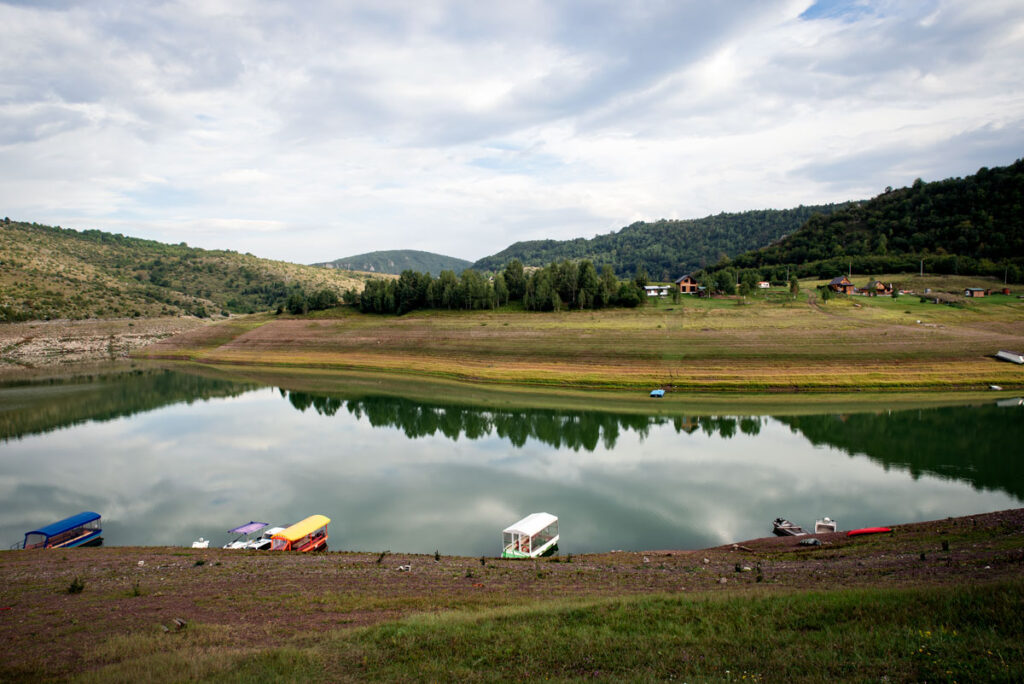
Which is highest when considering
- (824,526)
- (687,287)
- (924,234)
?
(924,234)

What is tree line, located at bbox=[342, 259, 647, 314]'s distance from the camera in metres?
73.5

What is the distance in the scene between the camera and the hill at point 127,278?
9200 cm

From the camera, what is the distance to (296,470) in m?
27.8

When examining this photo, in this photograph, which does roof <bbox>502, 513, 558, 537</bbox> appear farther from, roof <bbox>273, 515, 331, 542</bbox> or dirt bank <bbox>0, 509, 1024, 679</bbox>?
roof <bbox>273, 515, 331, 542</bbox>

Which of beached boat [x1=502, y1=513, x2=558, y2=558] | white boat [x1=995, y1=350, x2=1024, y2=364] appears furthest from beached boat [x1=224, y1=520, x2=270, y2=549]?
white boat [x1=995, y1=350, x2=1024, y2=364]

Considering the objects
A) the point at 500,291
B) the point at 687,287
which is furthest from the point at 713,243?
the point at 500,291

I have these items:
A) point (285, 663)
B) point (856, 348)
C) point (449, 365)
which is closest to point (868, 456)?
point (856, 348)

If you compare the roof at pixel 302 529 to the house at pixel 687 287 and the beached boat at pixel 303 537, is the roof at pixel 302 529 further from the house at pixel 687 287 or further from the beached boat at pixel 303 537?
the house at pixel 687 287

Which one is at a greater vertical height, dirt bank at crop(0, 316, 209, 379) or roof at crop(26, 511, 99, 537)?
dirt bank at crop(0, 316, 209, 379)

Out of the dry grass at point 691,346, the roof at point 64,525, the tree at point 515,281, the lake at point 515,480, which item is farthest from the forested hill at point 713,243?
the roof at point 64,525

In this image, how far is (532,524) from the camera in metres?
18.5

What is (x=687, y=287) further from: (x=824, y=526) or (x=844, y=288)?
(x=824, y=526)

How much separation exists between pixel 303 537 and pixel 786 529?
17505mm

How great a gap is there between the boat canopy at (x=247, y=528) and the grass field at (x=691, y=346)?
104 ft
